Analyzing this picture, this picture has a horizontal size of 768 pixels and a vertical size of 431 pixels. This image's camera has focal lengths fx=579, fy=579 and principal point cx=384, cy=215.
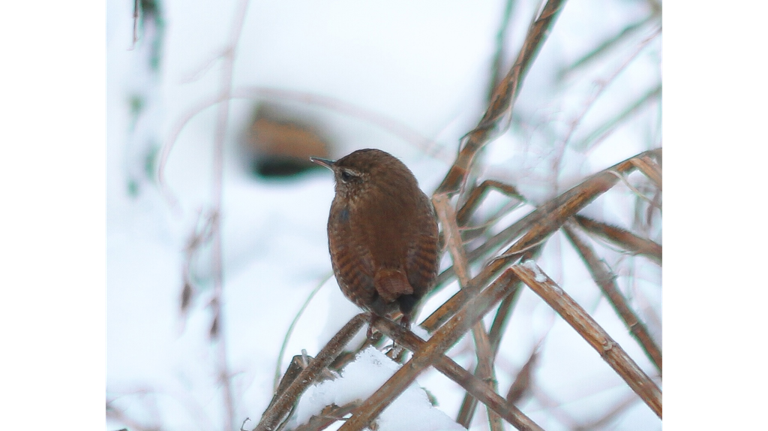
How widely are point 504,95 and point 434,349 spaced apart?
64cm

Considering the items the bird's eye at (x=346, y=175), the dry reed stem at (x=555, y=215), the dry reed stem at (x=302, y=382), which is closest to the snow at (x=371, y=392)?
the dry reed stem at (x=302, y=382)

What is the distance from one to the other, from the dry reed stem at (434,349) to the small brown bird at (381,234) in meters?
0.21

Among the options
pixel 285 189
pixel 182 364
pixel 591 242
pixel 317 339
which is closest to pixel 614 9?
pixel 591 242

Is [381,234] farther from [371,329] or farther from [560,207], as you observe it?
[560,207]

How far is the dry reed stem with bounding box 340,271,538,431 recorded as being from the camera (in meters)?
0.88

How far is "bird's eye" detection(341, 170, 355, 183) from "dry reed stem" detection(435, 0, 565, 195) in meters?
0.24

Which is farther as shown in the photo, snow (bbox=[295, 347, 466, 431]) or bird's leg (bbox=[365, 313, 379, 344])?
bird's leg (bbox=[365, 313, 379, 344])

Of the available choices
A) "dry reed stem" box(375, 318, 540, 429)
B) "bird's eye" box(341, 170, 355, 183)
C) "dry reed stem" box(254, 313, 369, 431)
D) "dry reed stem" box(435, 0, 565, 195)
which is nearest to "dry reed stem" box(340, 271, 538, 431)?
"dry reed stem" box(375, 318, 540, 429)

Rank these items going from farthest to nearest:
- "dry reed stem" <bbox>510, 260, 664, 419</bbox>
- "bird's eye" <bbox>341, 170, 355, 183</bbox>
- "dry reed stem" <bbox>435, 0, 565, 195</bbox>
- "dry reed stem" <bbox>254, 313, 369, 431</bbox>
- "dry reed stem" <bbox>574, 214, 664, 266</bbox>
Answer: "bird's eye" <bbox>341, 170, 355, 183</bbox>, "dry reed stem" <bbox>435, 0, 565, 195</bbox>, "dry reed stem" <bbox>574, 214, 664, 266</bbox>, "dry reed stem" <bbox>254, 313, 369, 431</bbox>, "dry reed stem" <bbox>510, 260, 664, 419</bbox>

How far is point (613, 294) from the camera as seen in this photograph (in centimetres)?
107

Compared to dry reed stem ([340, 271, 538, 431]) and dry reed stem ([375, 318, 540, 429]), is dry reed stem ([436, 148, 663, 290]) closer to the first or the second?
dry reed stem ([340, 271, 538, 431])

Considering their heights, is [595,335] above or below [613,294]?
below

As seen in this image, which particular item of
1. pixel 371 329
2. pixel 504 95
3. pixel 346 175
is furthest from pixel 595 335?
pixel 346 175
